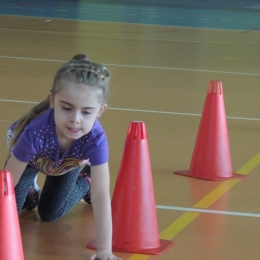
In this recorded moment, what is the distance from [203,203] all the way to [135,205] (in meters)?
0.83

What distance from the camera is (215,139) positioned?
463 centimetres

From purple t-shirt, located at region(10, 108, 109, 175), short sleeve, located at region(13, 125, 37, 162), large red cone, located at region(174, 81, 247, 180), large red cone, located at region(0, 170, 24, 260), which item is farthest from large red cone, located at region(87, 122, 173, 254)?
large red cone, located at region(174, 81, 247, 180)

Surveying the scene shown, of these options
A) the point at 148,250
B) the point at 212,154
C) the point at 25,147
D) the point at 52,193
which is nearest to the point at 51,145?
the point at 25,147

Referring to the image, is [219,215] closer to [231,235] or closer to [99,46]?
[231,235]

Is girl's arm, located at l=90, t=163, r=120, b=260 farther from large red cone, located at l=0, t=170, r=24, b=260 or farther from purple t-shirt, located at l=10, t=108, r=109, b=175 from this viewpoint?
large red cone, located at l=0, t=170, r=24, b=260

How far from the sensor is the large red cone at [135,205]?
10.9ft

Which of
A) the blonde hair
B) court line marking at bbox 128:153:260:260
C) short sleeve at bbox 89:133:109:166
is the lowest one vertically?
court line marking at bbox 128:153:260:260

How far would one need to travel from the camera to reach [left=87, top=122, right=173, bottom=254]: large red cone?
333 centimetres

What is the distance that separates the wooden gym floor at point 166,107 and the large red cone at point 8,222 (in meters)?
0.64

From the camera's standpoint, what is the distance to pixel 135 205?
335 centimetres

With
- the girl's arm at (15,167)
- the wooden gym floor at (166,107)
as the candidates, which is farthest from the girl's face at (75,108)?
the wooden gym floor at (166,107)

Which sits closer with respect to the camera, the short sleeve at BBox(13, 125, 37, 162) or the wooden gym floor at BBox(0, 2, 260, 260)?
the short sleeve at BBox(13, 125, 37, 162)

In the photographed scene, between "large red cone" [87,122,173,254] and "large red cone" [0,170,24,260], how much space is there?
0.83m

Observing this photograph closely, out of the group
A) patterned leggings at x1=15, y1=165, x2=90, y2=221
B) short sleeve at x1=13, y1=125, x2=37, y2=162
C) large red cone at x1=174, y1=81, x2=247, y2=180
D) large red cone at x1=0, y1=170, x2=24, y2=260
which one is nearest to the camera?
large red cone at x1=0, y1=170, x2=24, y2=260
